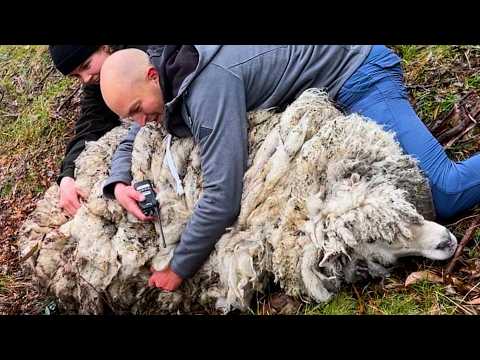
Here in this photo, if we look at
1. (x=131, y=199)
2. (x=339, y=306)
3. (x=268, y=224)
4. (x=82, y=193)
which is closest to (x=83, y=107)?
(x=82, y=193)

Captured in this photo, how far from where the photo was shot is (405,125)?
2654 millimetres

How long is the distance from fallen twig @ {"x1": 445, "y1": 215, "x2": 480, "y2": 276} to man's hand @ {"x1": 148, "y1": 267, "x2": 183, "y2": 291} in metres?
1.23

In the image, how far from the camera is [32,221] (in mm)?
3164

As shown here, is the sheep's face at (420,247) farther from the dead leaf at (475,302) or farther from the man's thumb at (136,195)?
the man's thumb at (136,195)

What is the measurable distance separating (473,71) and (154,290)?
2.20 meters

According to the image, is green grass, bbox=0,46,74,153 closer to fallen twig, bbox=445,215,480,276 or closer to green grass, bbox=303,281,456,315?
green grass, bbox=303,281,456,315

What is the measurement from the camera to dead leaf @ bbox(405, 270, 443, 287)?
2.41 m

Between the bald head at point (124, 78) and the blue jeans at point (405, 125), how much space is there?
953mm

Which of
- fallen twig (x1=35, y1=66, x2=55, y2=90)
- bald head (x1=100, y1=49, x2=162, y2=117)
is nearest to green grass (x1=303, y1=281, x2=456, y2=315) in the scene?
bald head (x1=100, y1=49, x2=162, y2=117)

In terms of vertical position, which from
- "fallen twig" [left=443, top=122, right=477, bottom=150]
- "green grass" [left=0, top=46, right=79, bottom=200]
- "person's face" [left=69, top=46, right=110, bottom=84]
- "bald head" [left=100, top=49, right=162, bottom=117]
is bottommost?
"green grass" [left=0, top=46, right=79, bottom=200]

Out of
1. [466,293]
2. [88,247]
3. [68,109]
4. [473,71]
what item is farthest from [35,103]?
[466,293]

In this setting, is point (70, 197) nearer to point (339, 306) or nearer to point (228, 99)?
point (228, 99)

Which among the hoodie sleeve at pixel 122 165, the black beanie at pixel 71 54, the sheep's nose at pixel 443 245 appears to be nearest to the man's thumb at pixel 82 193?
the hoodie sleeve at pixel 122 165

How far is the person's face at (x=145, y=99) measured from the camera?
8.58 feet
